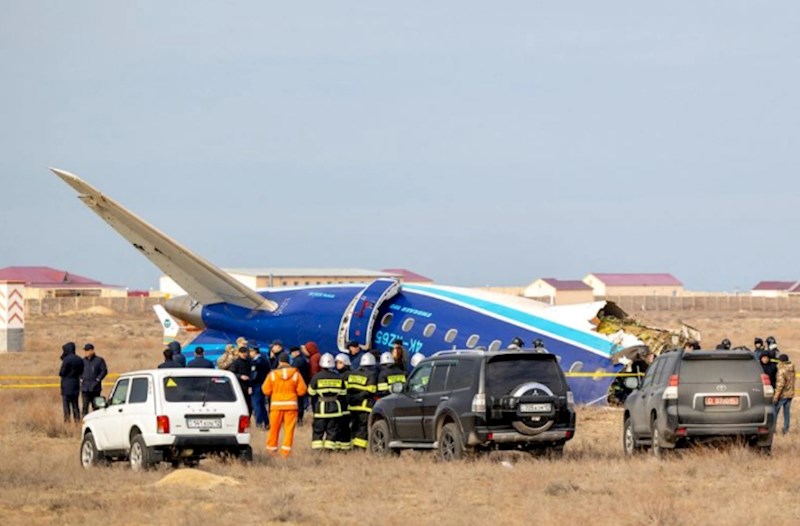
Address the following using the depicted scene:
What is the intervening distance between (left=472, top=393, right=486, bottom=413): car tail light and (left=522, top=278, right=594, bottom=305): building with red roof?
155645 millimetres

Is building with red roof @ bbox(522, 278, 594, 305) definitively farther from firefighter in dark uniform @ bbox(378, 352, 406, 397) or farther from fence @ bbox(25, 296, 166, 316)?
firefighter in dark uniform @ bbox(378, 352, 406, 397)

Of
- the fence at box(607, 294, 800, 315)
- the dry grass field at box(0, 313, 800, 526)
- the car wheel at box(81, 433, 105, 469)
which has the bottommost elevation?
the dry grass field at box(0, 313, 800, 526)

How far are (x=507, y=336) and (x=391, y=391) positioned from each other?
8.50 m

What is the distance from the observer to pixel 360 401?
25203mm

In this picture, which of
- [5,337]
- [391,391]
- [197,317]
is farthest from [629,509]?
[5,337]

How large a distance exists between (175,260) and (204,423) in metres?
14.9

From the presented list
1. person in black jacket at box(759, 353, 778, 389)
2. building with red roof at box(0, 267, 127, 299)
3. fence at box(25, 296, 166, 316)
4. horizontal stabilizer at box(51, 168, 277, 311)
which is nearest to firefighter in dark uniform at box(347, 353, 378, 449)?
person in black jacket at box(759, 353, 778, 389)

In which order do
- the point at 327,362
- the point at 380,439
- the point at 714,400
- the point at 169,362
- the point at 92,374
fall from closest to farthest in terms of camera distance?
the point at 714,400 → the point at 380,439 → the point at 327,362 → the point at 169,362 → the point at 92,374

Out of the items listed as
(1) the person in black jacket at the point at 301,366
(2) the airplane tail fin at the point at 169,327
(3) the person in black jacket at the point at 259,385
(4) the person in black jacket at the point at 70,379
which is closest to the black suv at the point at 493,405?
(1) the person in black jacket at the point at 301,366

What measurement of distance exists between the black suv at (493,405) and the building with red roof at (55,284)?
506ft

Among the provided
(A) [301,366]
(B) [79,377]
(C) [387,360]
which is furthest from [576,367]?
(B) [79,377]

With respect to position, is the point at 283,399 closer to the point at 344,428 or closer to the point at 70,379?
the point at 344,428

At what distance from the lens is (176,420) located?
21.2m

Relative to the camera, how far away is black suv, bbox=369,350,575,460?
21.6 m
